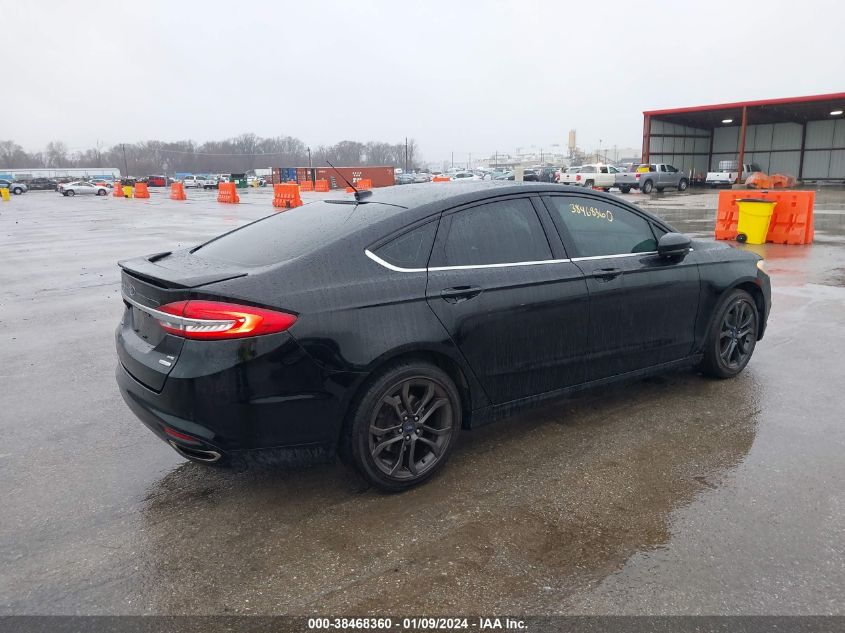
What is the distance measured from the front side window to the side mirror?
0.11 m

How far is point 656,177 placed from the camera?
37.7 metres

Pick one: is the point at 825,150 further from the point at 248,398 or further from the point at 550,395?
the point at 248,398

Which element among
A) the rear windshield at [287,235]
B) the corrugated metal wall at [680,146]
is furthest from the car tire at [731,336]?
the corrugated metal wall at [680,146]

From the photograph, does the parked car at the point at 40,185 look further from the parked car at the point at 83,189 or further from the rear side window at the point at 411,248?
the rear side window at the point at 411,248

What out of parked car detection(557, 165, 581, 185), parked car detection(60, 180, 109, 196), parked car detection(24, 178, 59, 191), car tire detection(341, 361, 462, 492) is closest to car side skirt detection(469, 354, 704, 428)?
car tire detection(341, 361, 462, 492)

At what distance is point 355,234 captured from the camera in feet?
11.4

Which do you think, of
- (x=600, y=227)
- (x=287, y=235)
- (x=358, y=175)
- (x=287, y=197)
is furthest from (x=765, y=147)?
(x=287, y=235)

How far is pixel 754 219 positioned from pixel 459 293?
11.9 m

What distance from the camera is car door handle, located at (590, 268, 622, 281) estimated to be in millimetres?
4148

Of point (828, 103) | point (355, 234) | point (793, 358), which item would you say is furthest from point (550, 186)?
point (828, 103)

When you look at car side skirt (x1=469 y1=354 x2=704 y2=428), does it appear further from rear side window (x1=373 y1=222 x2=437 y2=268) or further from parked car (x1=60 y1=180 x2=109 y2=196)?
parked car (x1=60 y1=180 x2=109 y2=196)

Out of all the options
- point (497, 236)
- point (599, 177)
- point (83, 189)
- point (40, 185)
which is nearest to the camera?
point (497, 236)

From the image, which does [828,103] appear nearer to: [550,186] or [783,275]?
[783,275]

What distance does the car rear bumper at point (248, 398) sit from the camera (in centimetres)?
297
